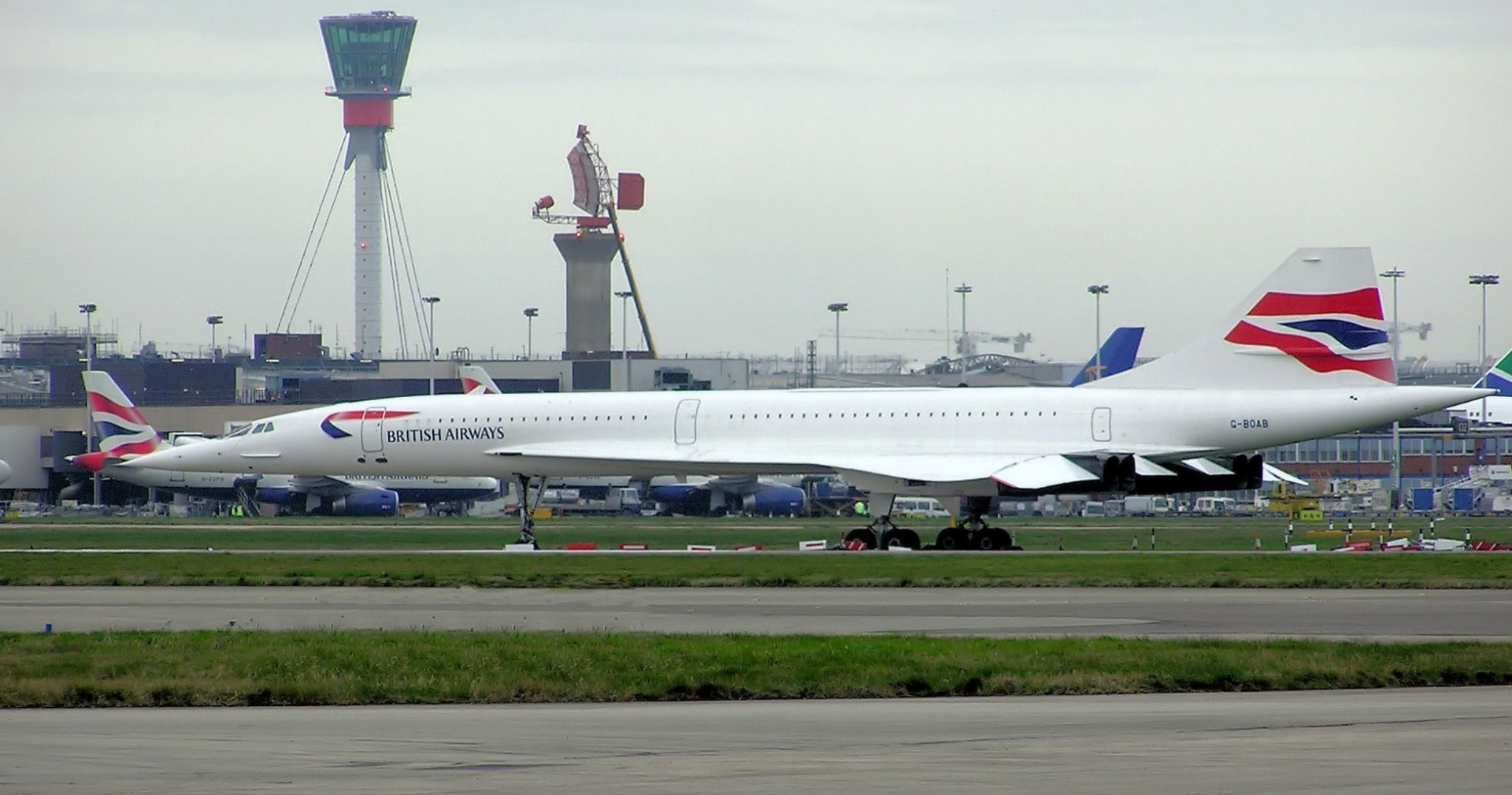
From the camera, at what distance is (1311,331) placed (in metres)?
35.0

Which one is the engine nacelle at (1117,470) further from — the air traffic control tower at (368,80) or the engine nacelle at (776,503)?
the air traffic control tower at (368,80)

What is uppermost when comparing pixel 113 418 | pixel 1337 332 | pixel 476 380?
pixel 1337 332

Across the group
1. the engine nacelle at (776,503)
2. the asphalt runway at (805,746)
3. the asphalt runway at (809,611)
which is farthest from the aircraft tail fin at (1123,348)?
the asphalt runway at (805,746)

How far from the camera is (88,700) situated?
12.8 metres

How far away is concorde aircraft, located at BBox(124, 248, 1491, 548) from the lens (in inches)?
1372

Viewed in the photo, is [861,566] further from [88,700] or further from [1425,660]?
[88,700]

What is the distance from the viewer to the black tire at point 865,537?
1421 inches

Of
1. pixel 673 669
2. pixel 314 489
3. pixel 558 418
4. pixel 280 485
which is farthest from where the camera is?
pixel 280 485

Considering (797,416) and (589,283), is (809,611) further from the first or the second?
(589,283)

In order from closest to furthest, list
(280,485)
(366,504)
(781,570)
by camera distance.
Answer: (781,570), (366,504), (280,485)

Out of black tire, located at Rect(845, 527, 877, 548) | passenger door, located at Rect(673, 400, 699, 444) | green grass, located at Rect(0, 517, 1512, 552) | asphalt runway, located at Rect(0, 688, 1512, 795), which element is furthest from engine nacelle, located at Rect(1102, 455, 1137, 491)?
asphalt runway, located at Rect(0, 688, 1512, 795)

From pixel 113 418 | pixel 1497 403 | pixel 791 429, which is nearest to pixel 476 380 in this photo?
pixel 113 418

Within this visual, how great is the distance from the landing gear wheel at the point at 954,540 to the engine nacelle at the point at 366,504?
142 ft

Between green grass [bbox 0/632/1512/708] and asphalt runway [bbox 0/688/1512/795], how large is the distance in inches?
16.9
